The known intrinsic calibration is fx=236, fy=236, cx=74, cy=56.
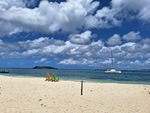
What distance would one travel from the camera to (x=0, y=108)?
13.8 metres

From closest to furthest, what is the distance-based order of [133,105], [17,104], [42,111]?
[42,111]
[17,104]
[133,105]

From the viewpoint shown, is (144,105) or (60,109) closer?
(60,109)

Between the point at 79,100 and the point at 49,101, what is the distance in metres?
2.27

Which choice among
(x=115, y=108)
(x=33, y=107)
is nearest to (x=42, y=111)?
(x=33, y=107)

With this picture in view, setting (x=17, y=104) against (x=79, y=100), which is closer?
(x=17, y=104)

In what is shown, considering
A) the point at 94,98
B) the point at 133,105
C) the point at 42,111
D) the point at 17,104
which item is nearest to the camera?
the point at 42,111

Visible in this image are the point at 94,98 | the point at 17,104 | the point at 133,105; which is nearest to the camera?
the point at 17,104

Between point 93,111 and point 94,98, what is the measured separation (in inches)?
172

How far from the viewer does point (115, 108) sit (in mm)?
15172

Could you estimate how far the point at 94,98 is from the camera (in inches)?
722

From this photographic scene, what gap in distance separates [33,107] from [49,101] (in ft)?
6.75

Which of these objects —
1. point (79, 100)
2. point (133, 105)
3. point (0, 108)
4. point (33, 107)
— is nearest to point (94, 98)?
point (79, 100)

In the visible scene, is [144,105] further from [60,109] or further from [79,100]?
[60,109]

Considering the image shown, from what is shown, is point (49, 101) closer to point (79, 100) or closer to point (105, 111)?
point (79, 100)
